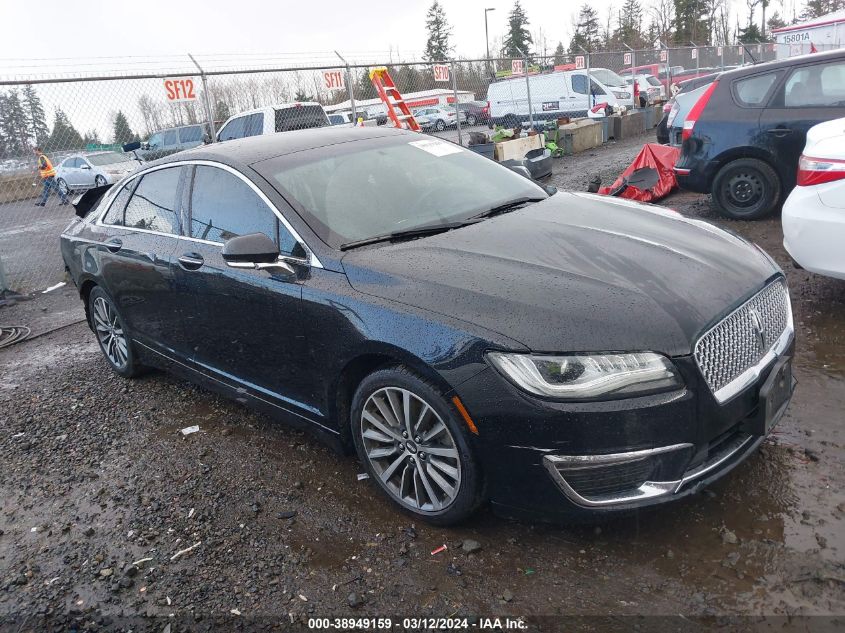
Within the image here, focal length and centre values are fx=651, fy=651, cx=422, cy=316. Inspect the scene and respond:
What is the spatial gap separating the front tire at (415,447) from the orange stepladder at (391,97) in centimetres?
1132

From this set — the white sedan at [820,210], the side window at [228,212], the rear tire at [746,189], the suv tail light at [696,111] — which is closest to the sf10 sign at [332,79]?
the suv tail light at [696,111]

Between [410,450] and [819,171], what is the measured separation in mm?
3301

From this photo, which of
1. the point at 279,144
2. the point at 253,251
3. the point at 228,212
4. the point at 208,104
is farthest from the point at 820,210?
the point at 208,104

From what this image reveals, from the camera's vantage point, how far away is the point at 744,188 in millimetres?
7402

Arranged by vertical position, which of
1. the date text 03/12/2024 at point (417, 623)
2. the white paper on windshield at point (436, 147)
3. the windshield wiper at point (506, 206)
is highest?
the white paper on windshield at point (436, 147)

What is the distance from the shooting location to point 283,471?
355cm

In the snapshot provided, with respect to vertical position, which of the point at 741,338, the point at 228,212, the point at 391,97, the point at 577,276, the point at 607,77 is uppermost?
the point at 607,77

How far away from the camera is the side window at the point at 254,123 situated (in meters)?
13.5

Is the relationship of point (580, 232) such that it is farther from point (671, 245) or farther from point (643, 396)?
point (643, 396)

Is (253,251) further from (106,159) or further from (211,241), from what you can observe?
(106,159)

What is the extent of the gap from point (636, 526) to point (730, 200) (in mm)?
5932

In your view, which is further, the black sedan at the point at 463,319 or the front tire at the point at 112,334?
the front tire at the point at 112,334

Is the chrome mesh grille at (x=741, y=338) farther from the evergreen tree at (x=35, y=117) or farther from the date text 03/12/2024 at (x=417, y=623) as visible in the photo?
the evergreen tree at (x=35, y=117)

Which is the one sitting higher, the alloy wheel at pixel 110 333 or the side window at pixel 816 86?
the side window at pixel 816 86
